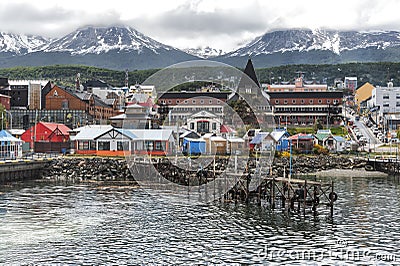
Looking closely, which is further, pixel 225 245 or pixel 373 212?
pixel 373 212

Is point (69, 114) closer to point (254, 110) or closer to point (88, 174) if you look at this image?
point (254, 110)

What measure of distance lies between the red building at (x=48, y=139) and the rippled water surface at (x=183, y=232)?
3098cm

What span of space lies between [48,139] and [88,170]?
56.8ft

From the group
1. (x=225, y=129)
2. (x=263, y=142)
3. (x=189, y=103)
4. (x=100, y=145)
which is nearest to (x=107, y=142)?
(x=100, y=145)

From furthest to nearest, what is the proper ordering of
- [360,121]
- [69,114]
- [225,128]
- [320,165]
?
[360,121], [69,114], [225,128], [320,165]

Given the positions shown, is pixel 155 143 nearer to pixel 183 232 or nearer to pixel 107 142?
pixel 107 142

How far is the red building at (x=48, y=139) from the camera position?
236 ft

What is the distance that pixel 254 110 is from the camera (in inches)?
4035

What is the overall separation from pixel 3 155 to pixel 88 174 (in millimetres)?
8622

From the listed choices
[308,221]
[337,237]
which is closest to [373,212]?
[308,221]

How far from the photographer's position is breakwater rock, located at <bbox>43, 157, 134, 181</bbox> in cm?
5550

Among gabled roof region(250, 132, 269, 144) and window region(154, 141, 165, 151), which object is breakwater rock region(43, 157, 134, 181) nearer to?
window region(154, 141, 165, 151)

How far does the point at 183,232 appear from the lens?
1136 inches

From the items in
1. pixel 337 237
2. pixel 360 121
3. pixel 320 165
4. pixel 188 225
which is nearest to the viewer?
pixel 337 237
